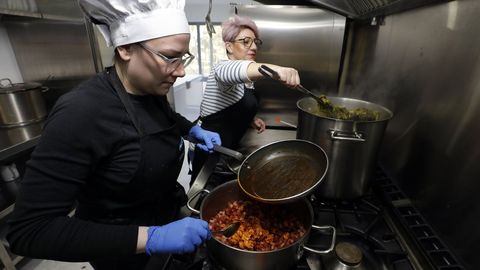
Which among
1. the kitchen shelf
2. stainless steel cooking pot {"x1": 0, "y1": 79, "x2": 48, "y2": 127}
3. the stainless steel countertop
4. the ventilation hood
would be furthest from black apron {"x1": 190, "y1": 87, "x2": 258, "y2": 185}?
the kitchen shelf

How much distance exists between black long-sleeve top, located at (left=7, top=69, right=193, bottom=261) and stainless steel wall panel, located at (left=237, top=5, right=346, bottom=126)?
1.18 metres

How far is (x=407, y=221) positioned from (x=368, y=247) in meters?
0.18

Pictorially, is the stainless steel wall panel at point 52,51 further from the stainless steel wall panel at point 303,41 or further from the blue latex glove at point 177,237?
the blue latex glove at point 177,237

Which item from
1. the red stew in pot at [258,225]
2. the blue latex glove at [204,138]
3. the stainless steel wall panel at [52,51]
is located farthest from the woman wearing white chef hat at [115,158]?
the stainless steel wall panel at [52,51]

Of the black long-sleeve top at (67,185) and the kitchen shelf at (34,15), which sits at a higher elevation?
the kitchen shelf at (34,15)

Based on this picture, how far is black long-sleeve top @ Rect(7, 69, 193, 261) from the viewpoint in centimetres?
48

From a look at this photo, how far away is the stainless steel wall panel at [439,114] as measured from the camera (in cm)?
63

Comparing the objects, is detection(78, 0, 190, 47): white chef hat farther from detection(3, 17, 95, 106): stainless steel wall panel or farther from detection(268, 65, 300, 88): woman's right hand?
detection(3, 17, 95, 106): stainless steel wall panel

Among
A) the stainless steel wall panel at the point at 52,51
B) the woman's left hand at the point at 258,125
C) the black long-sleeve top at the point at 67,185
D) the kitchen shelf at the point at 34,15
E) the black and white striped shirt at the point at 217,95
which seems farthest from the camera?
the stainless steel wall panel at the point at 52,51

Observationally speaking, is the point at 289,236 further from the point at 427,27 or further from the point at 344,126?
the point at 427,27

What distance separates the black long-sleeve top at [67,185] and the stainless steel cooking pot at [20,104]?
3.94 ft

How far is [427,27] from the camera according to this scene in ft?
2.70

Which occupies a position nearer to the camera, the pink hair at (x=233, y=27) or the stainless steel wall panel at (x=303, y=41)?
the pink hair at (x=233, y=27)

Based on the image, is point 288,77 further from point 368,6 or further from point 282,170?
point 368,6
